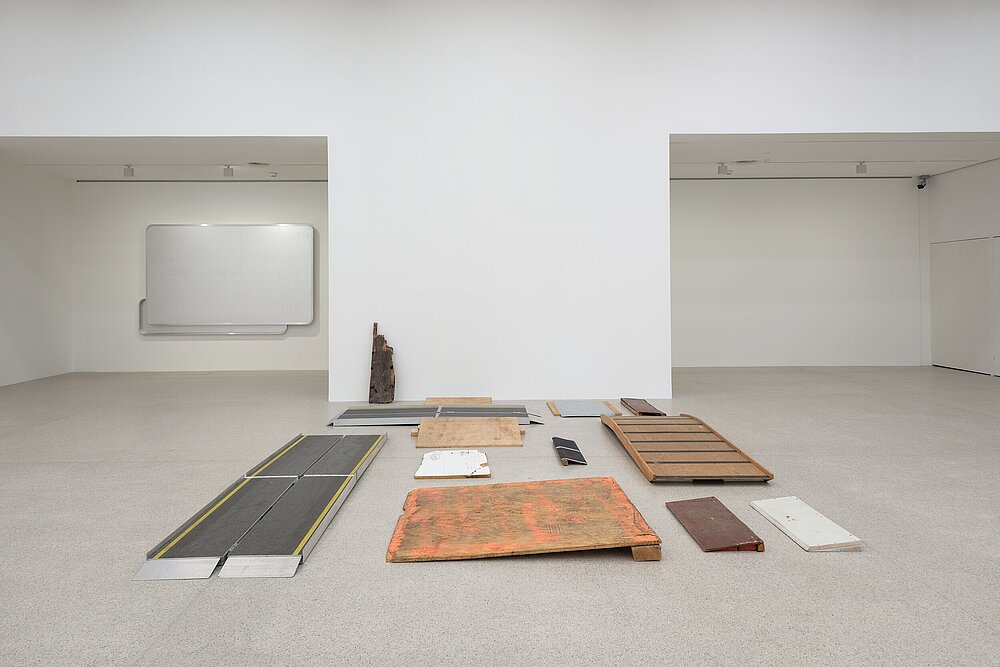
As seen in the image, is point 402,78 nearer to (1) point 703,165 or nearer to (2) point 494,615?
(1) point 703,165

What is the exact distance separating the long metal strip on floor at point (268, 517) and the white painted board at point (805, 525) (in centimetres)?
208

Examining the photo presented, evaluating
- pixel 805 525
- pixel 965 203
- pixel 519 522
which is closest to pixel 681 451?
pixel 805 525

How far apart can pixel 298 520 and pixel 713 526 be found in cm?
188

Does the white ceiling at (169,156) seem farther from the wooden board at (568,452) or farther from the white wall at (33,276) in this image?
the wooden board at (568,452)

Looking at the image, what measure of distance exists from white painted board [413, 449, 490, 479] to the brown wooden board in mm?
1696

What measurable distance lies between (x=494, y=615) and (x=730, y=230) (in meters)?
8.01

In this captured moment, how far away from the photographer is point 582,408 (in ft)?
18.5

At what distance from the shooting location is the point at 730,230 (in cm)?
894

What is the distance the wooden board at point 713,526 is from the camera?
2572mm

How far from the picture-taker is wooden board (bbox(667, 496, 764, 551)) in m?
2.57

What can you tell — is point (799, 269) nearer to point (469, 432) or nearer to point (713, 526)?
point (469, 432)

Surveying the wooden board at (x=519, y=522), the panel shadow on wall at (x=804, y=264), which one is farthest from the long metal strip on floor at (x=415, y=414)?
the panel shadow on wall at (x=804, y=264)

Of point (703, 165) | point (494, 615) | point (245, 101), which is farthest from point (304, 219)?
point (494, 615)

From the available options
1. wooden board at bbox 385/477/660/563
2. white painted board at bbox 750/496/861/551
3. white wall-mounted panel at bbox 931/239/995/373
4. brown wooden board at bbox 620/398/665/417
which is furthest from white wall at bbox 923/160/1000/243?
wooden board at bbox 385/477/660/563
